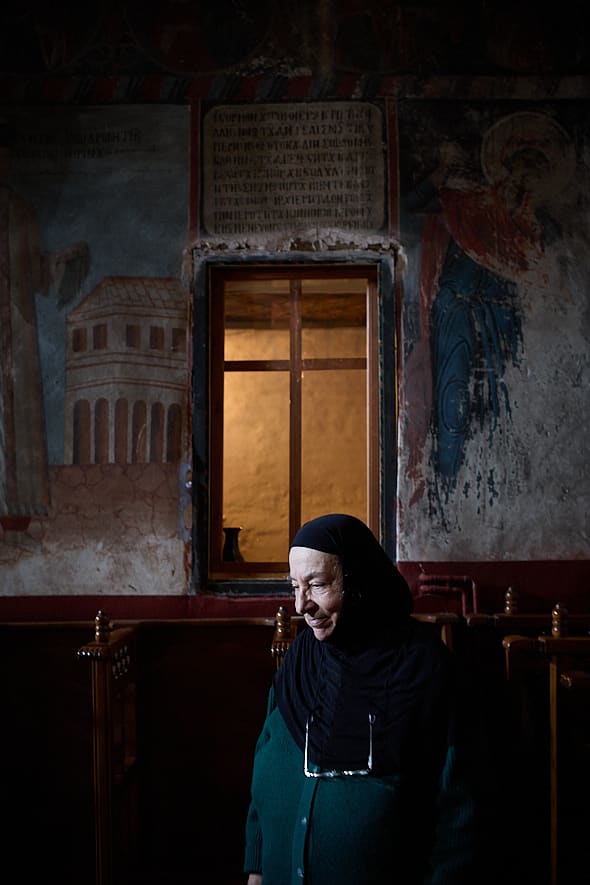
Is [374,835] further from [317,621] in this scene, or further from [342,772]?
[317,621]

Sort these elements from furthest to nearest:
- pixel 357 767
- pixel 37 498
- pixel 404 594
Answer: pixel 37 498, pixel 404 594, pixel 357 767

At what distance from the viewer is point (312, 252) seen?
13.2 ft

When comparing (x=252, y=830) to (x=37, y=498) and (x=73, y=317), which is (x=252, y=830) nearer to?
(x=37, y=498)

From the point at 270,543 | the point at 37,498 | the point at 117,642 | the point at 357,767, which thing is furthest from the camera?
the point at 270,543

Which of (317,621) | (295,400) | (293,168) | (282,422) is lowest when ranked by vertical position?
(317,621)

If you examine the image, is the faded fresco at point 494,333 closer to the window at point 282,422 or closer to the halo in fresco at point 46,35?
the halo in fresco at point 46,35

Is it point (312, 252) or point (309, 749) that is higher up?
point (312, 252)

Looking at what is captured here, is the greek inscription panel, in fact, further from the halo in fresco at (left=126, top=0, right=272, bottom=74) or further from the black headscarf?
the black headscarf

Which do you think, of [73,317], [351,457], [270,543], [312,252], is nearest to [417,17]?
[312,252]

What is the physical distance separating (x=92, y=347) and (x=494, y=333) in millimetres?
Answer: 2027

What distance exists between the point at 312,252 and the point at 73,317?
1.26m

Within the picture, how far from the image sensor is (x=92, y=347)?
4.01m

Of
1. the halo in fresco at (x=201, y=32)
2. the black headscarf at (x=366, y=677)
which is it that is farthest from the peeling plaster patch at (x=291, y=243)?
the black headscarf at (x=366, y=677)

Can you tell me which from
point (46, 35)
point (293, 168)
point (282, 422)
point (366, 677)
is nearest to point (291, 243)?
point (293, 168)
